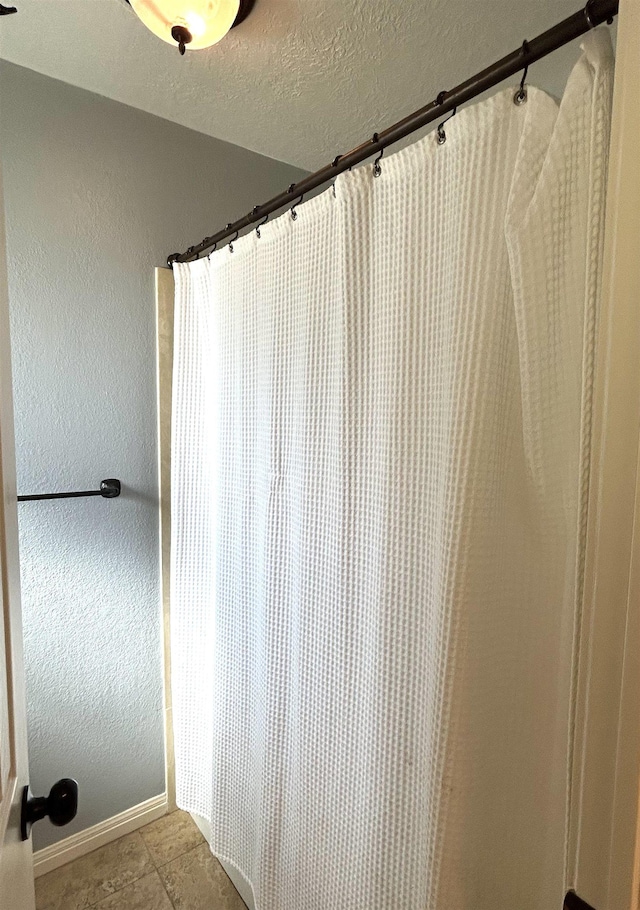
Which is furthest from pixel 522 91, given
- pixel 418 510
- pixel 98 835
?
pixel 98 835

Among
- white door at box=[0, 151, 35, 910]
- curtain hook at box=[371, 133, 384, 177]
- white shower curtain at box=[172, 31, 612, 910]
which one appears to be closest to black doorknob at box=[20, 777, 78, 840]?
white door at box=[0, 151, 35, 910]

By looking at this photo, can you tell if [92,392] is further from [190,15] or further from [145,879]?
[145,879]

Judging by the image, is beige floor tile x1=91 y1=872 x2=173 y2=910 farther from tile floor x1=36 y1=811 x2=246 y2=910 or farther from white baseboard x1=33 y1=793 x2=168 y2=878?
white baseboard x1=33 y1=793 x2=168 y2=878

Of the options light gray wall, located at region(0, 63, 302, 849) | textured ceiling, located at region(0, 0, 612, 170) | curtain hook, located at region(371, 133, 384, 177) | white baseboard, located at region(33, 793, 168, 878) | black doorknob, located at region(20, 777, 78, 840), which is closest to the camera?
black doorknob, located at region(20, 777, 78, 840)

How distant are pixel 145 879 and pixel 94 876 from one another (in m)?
0.15

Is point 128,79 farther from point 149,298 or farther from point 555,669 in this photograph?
point 555,669

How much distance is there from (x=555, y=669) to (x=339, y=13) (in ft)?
4.62

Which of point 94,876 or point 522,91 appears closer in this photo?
point 522,91

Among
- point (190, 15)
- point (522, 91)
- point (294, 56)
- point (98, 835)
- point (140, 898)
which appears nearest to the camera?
point (522, 91)

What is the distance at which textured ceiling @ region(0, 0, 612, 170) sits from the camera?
3.59ft

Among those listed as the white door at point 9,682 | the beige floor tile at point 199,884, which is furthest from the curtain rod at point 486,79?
the beige floor tile at point 199,884

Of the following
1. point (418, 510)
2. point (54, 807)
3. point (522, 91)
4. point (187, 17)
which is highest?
point (187, 17)

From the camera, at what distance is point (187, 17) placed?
0.99 meters

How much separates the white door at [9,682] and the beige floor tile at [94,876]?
866mm
